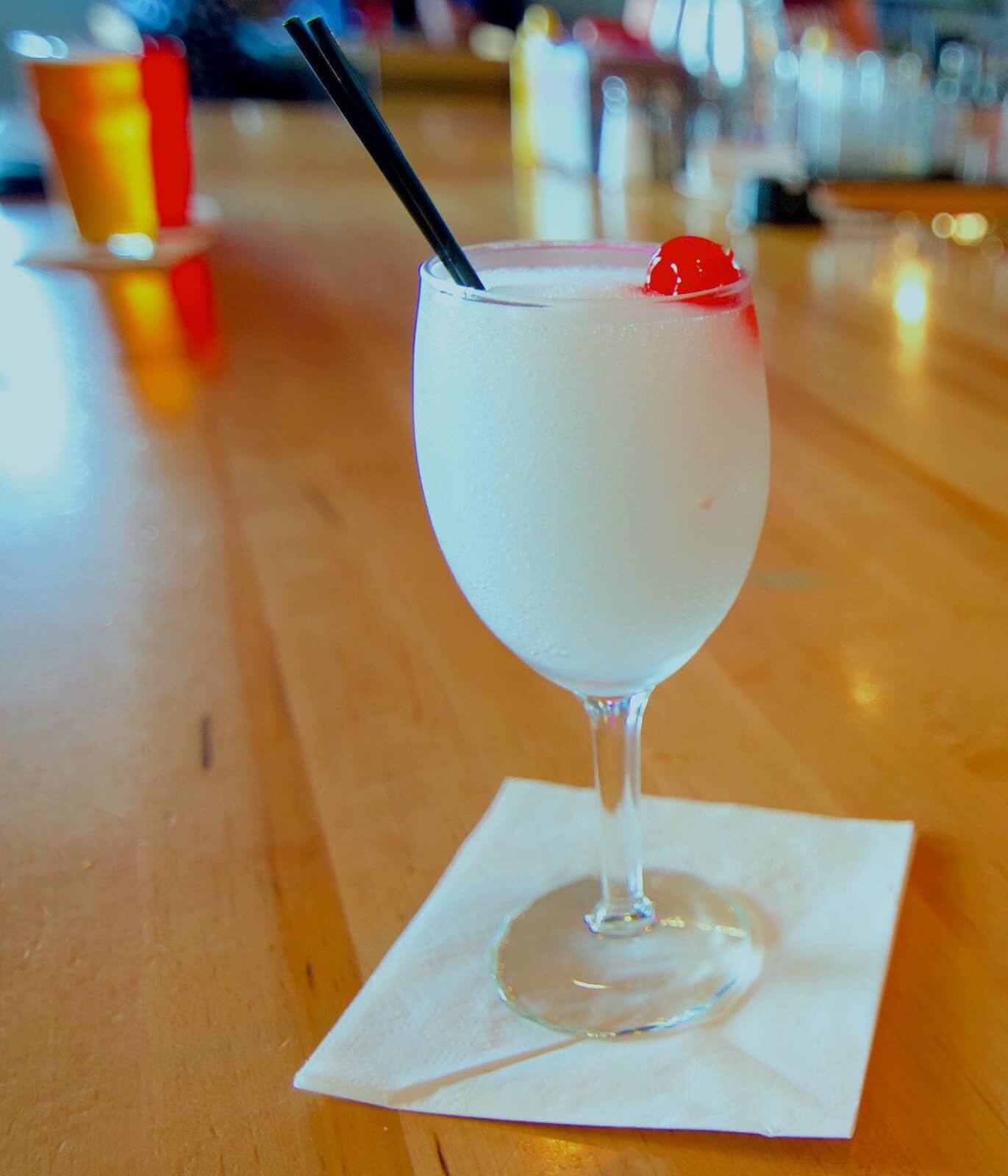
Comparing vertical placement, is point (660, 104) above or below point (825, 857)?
above

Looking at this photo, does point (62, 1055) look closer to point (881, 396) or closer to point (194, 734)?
point (194, 734)

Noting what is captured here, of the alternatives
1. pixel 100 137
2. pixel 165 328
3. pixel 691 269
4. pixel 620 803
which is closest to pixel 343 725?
pixel 620 803

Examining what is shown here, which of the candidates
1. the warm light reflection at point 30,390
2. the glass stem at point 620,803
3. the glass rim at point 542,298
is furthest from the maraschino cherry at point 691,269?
the warm light reflection at point 30,390

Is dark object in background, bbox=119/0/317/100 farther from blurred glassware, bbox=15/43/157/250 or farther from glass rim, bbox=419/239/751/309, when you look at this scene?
glass rim, bbox=419/239/751/309

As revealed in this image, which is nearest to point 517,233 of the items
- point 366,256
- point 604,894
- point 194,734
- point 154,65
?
point 366,256

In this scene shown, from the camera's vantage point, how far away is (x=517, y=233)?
5.59 feet

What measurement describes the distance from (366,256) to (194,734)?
1112 mm

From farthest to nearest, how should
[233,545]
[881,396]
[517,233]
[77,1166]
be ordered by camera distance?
[517,233], [881,396], [233,545], [77,1166]

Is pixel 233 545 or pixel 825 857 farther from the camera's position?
pixel 233 545

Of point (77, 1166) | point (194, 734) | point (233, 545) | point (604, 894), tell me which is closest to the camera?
point (77, 1166)

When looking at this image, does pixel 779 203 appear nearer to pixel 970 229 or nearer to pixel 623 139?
pixel 970 229

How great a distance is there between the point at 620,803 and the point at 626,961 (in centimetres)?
6

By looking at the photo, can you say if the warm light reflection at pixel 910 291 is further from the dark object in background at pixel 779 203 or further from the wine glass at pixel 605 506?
the wine glass at pixel 605 506

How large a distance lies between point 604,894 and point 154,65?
1.48m
